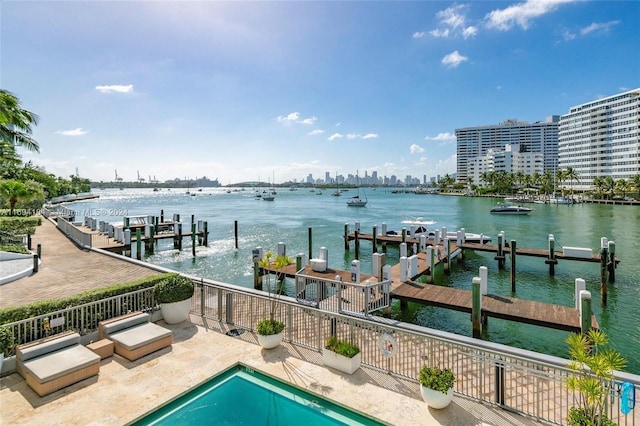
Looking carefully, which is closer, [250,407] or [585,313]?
[250,407]

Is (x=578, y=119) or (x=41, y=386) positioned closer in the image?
(x=41, y=386)

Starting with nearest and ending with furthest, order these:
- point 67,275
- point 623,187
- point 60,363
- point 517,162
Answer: point 60,363 → point 67,275 → point 623,187 → point 517,162

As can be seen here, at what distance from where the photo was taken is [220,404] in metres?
Result: 6.34

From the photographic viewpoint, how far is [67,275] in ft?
49.6

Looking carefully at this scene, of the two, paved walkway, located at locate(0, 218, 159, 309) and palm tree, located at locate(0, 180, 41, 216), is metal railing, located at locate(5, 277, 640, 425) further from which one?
palm tree, located at locate(0, 180, 41, 216)

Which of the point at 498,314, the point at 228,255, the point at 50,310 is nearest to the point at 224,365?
the point at 50,310

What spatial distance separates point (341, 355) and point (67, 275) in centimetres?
1402

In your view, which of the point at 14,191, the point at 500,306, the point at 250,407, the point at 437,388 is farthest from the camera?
the point at 14,191

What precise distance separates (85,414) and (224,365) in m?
2.49

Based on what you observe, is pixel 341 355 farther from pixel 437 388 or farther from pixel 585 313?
pixel 585 313

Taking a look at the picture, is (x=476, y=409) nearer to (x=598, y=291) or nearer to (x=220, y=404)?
(x=220, y=404)

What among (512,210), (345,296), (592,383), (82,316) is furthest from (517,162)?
(82,316)

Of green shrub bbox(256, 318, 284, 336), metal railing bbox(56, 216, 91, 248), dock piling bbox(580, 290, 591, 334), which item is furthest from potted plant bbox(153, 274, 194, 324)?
metal railing bbox(56, 216, 91, 248)

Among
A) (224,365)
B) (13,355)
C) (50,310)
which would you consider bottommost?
(224,365)
